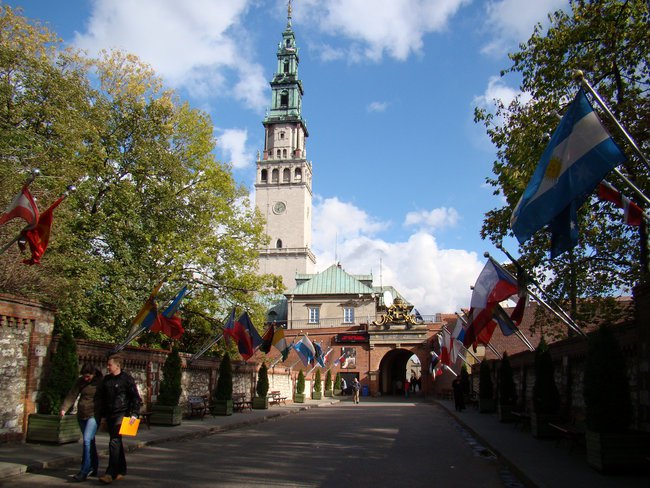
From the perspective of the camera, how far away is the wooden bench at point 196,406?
22434 millimetres

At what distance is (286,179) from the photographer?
3578 inches

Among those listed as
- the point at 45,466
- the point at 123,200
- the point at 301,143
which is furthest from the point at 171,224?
the point at 301,143

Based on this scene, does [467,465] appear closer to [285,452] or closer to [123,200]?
[285,452]

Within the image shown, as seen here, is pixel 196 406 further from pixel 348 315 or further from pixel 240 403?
pixel 348 315

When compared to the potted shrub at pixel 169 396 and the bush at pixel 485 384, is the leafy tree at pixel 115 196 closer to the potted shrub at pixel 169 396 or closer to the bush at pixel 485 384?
the potted shrub at pixel 169 396

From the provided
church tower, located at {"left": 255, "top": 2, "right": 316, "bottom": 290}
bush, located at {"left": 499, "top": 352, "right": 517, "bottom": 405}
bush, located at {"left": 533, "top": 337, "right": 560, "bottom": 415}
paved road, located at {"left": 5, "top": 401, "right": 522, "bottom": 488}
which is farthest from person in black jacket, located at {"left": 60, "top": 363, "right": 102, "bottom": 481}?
church tower, located at {"left": 255, "top": 2, "right": 316, "bottom": 290}

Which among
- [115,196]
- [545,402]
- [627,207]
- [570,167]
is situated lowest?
[545,402]

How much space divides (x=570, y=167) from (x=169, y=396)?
1484 cm

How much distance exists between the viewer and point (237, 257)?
3000cm

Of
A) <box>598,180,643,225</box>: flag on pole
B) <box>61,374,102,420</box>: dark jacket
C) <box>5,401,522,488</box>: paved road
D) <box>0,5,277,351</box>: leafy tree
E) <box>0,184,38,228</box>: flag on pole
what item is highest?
<box>0,5,277,351</box>: leafy tree

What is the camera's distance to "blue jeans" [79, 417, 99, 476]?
30.8ft

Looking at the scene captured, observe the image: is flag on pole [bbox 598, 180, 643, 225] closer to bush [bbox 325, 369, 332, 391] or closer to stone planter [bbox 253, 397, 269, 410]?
stone planter [bbox 253, 397, 269, 410]

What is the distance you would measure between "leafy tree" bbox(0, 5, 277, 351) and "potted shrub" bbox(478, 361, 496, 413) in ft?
37.0

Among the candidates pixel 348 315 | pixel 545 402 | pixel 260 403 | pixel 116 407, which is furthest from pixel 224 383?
pixel 348 315
